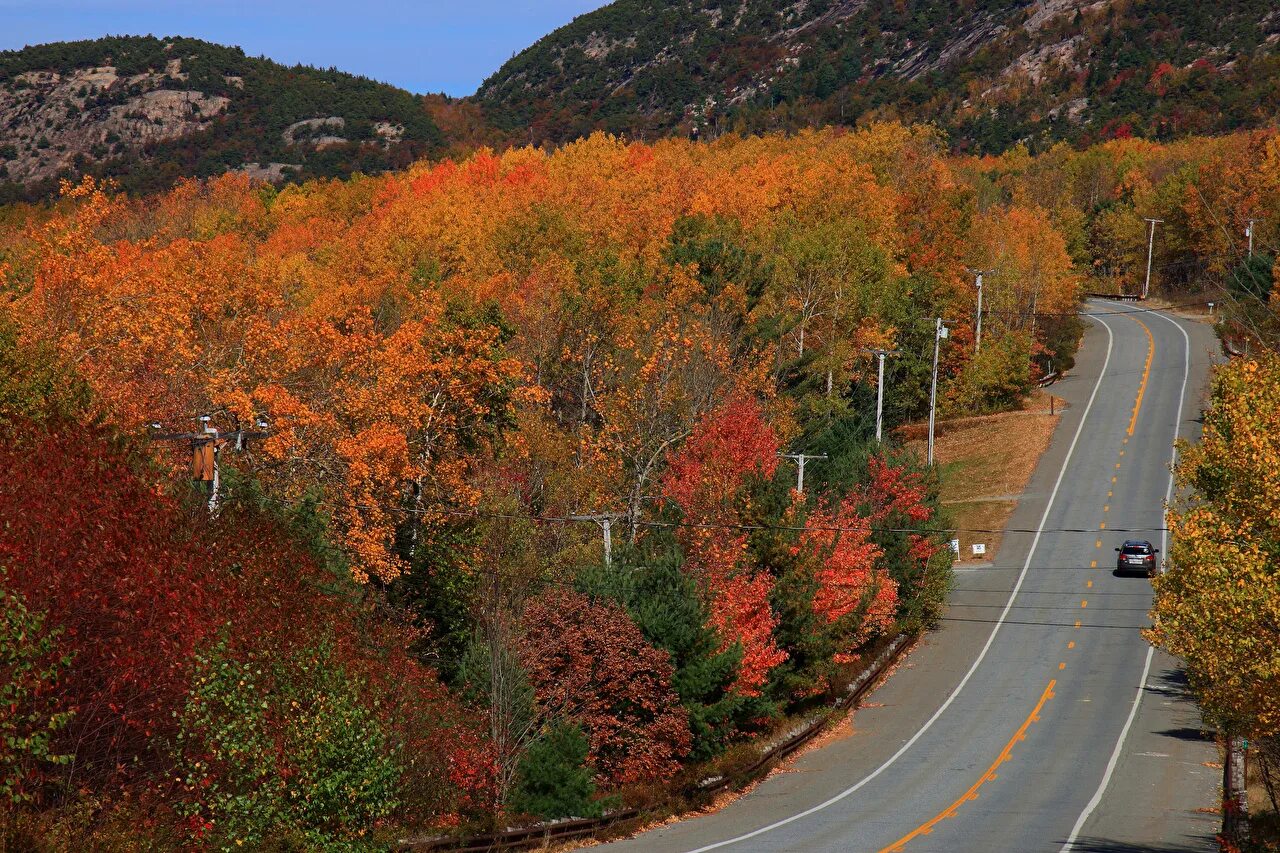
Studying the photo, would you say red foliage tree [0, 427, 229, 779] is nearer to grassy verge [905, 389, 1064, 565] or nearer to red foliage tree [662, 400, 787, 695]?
red foliage tree [662, 400, 787, 695]

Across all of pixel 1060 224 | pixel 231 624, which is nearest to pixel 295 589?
pixel 231 624

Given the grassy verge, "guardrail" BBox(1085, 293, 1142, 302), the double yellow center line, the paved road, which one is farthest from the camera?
"guardrail" BBox(1085, 293, 1142, 302)

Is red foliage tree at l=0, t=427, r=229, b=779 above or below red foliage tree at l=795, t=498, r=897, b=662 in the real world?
above

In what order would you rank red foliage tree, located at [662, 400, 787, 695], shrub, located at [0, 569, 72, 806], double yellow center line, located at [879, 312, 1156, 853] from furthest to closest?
1. red foliage tree, located at [662, 400, 787, 695]
2. double yellow center line, located at [879, 312, 1156, 853]
3. shrub, located at [0, 569, 72, 806]

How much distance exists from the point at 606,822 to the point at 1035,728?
17.4 meters

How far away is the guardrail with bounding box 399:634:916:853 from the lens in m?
30.8

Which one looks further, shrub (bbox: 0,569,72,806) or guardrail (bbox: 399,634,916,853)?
guardrail (bbox: 399,634,916,853)

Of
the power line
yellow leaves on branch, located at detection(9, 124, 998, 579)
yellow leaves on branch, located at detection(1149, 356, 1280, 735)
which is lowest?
the power line

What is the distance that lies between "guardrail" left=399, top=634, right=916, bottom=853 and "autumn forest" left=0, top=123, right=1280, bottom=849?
0.63 metres

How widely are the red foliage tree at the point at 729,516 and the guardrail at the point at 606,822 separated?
87.6 inches

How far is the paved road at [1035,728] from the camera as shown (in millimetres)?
36062

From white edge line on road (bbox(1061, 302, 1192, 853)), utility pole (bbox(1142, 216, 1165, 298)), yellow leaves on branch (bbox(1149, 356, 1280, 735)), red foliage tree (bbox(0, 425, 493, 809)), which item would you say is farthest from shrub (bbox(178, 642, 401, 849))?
utility pole (bbox(1142, 216, 1165, 298))

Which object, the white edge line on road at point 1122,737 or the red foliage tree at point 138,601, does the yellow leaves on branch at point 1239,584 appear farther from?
the red foliage tree at point 138,601

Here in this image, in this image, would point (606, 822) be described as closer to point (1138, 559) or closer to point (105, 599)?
point (105, 599)
